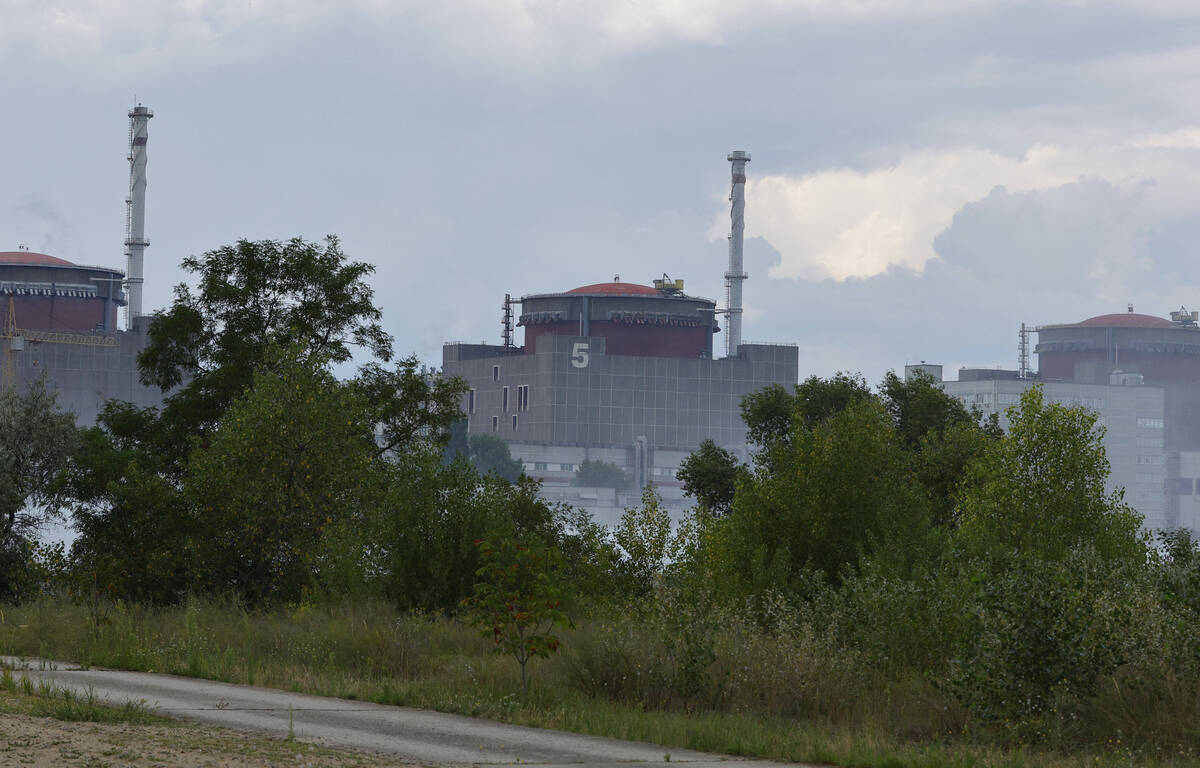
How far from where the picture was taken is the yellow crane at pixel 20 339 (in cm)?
16800

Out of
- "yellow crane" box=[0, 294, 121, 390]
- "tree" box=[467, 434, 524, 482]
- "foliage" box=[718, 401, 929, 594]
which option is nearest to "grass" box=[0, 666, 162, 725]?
"foliage" box=[718, 401, 929, 594]

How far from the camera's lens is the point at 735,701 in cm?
1712

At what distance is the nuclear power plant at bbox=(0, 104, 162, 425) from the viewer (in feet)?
564

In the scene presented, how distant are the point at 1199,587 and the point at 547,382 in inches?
7146

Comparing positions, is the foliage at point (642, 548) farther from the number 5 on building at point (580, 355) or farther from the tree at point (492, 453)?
the number 5 on building at point (580, 355)

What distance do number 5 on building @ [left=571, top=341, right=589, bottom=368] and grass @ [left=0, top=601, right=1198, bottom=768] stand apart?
563ft

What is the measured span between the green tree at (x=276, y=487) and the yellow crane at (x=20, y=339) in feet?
470

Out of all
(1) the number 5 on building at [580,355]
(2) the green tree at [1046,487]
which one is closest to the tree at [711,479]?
(2) the green tree at [1046,487]

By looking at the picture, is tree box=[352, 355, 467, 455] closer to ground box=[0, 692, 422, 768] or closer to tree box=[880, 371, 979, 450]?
tree box=[880, 371, 979, 450]

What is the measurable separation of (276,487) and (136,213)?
14732 cm

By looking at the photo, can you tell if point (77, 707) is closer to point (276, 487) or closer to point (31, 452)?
point (276, 487)

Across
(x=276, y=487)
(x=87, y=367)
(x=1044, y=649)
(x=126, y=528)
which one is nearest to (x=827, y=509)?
(x=276, y=487)

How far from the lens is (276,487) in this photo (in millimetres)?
32281

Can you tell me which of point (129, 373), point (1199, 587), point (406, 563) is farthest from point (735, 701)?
point (129, 373)
